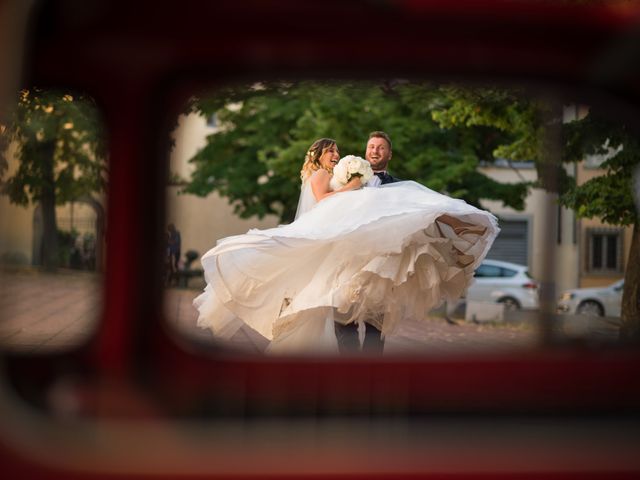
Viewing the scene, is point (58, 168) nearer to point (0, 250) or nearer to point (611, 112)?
point (0, 250)

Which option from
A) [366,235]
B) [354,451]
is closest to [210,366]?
[354,451]

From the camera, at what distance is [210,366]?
248 centimetres

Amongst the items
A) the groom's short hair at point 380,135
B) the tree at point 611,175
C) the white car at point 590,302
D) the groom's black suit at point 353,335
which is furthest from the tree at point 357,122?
the groom's black suit at point 353,335

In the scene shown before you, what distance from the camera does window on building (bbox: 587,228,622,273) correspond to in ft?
8.49

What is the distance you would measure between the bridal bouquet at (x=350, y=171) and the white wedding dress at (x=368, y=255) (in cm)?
12

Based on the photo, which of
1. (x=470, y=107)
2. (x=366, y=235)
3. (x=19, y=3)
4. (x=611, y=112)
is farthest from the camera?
(x=366, y=235)

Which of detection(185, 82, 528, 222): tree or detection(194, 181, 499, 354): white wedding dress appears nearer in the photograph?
detection(185, 82, 528, 222): tree

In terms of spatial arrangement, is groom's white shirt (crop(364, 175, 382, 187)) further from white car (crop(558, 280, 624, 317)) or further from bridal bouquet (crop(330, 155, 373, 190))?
white car (crop(558, 280, 624, 317))

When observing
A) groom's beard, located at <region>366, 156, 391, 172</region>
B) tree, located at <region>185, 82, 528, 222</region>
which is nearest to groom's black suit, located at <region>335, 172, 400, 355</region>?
tree, located at <region>185, 82, 528, 222</region>

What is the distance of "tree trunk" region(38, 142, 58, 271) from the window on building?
3.87 ft

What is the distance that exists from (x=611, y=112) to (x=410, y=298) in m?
3.55

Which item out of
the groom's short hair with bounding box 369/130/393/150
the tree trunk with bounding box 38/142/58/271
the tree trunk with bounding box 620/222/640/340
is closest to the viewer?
the tree trunk with bounding box 38/142/58/271

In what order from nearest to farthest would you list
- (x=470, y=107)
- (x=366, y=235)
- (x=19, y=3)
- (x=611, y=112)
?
(x=19, y=3) < (x=611, y=112) < (x=470, y=107) < (x=366, y=235)

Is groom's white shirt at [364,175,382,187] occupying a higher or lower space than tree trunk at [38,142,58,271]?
higher
